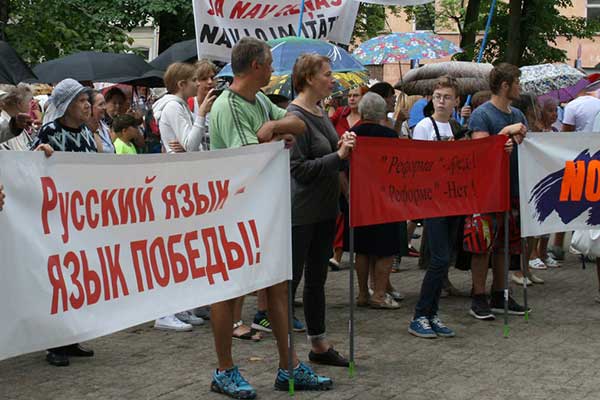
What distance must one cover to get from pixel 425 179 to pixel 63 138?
2377 millimetres

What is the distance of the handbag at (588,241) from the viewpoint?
31.5ft

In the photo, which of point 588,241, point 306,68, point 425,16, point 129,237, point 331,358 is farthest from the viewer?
point 425,16

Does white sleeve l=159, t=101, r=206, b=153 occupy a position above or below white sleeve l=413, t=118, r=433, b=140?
above

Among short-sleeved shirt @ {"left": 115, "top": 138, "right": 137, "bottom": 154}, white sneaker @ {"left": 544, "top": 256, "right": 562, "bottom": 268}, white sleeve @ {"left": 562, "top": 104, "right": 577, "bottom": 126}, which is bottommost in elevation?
white sneaker @ {"left": 544, "top": 256, "right": 562, "bottom": 268}

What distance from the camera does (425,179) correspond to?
7.55 meters

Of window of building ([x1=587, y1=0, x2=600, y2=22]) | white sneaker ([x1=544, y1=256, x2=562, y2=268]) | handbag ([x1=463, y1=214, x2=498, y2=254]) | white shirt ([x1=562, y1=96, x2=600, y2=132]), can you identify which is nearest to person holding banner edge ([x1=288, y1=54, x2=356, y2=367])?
handbag ([x1=463, y1=214, x2=498, y2=254])

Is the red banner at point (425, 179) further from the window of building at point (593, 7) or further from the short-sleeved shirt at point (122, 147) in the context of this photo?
the window of building at point (593, 7)

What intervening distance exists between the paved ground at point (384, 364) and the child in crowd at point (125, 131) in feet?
6.20

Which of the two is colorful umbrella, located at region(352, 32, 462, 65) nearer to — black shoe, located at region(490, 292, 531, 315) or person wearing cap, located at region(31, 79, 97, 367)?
black shoe, located at region(490, 292, 531, 315)

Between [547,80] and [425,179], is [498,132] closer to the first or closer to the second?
[425,179]

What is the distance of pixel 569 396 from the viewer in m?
6.41

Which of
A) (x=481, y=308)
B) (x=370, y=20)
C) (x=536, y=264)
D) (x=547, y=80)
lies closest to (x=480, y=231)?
(x=481, y=308)

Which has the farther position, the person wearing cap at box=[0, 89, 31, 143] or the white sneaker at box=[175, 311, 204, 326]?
the white sneaker at box=[175, 311, 204, 326]

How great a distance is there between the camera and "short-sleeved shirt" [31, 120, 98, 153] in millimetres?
7199
